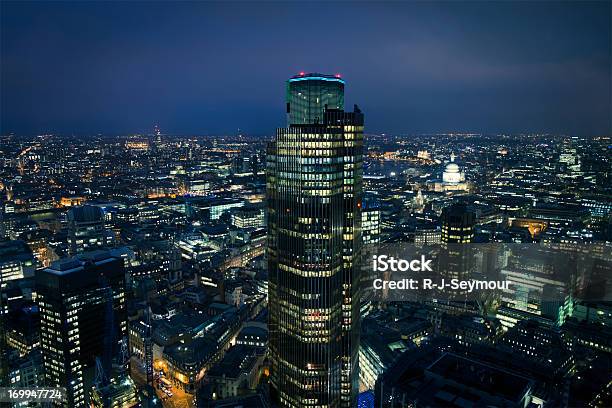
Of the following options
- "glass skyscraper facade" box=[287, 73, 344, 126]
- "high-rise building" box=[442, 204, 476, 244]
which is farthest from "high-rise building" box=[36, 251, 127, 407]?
A: "high-rise building" box=[442, 204, 476, 244]

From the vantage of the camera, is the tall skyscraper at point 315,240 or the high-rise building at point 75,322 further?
the high-rise building at point 75,322

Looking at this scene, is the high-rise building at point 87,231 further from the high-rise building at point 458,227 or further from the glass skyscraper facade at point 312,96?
the glass skyscraper facade at point 312,96

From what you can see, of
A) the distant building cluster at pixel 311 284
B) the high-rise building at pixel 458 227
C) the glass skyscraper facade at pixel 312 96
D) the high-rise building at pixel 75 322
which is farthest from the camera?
the high-rise building at pixel 458 227

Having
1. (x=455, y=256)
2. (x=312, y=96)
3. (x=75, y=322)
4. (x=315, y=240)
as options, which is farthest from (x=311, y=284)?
(x=455, y=256)

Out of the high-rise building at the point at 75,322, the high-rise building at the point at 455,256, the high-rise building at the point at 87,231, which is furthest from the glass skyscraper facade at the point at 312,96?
the high-rise building at the point at 87,231

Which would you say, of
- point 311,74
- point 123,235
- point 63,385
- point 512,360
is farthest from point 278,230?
point 123,235

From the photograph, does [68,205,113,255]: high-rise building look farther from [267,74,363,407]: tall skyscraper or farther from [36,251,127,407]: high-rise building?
[267,74,363,407]: tall skyscraper

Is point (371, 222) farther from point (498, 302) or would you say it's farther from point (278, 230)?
point (278, 230)
